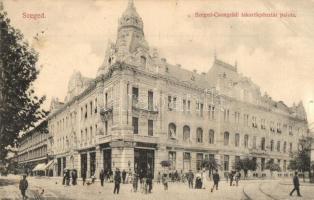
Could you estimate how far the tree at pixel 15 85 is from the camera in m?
10.8

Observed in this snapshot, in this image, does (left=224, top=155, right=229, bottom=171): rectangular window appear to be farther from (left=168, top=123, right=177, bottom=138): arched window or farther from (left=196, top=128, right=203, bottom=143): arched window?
(left=168, top=123, right=177, bottom=138): arched window

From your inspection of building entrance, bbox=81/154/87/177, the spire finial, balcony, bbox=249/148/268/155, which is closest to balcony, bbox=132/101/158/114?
building entrance, bbox=81/154/87/177

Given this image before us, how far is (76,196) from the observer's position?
13.7 metres

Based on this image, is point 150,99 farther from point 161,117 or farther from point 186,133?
point 186,133

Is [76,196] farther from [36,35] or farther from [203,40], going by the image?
[203,40]

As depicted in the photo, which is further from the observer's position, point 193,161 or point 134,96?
point 193,161

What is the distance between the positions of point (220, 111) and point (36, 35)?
44.8 ft

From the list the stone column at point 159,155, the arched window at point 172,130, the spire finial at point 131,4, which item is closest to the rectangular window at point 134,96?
the arched window at point 172,130

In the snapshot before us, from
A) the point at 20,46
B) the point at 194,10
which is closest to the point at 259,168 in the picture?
the point at 194,10

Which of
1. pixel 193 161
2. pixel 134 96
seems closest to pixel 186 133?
pixel 193 161

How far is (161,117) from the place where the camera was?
74.7 feet

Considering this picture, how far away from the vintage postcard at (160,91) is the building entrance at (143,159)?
7 centimetres

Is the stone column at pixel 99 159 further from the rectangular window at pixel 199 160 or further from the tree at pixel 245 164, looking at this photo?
the tree at pixel 245 164

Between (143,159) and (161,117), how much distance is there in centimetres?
252
